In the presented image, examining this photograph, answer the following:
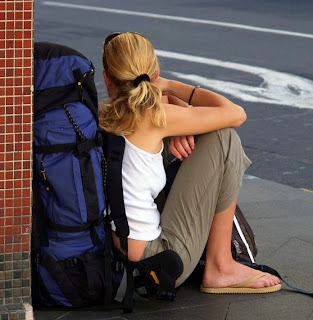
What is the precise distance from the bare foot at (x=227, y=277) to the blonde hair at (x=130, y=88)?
0.77 metres

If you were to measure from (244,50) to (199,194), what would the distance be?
27.1 ft

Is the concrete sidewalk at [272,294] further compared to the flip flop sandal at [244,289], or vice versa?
the flip flop sandal at [244,289]

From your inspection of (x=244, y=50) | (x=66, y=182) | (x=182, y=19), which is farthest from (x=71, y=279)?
(x=182, y=19)

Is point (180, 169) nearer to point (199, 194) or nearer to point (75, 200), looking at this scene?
point (199, 194)

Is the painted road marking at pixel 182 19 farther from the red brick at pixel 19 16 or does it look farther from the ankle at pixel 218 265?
the red brick at pixel 19 16

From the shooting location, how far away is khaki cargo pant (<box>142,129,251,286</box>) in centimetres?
453

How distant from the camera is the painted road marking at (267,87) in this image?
32.6ft

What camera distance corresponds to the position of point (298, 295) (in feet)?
15.5

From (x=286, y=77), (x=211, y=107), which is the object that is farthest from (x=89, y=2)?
(x=211, y=107)

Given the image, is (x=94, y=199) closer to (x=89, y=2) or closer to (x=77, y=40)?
(x=77, y=40)

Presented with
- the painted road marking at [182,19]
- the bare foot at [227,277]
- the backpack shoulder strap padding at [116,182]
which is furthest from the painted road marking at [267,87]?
the backpack shoulder strap padding at [116,182]

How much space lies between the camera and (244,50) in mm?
12602

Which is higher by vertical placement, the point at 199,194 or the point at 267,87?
the point at 199,194

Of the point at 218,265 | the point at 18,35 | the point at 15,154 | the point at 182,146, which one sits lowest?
the point at 218,265
